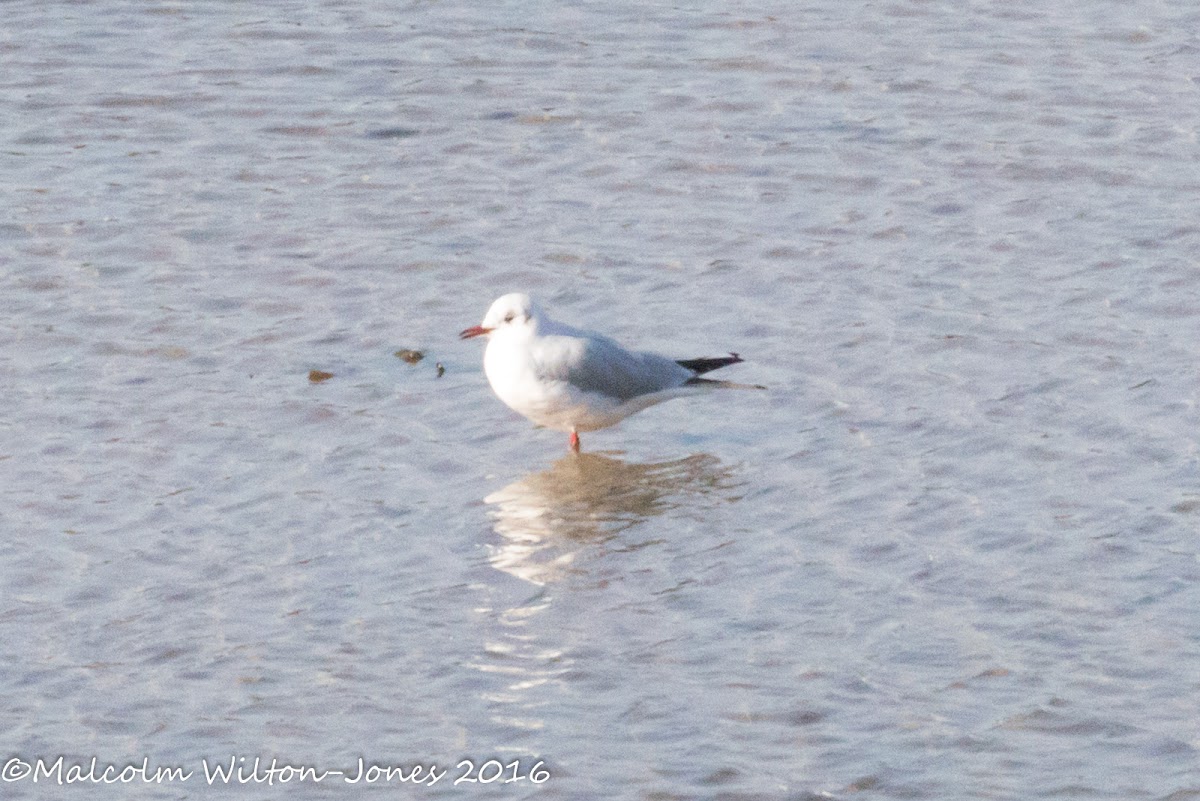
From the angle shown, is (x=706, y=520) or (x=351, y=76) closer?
(x=706, y=520)

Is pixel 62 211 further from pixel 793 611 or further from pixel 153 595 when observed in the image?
pixel 793 611

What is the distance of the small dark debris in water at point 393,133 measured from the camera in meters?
12.9

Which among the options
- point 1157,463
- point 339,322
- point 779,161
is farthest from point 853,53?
point 1157,463

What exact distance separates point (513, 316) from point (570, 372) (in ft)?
1.27

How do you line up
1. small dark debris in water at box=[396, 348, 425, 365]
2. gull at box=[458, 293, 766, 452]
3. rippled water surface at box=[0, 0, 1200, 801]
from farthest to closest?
small dark debris in water at box=[396, 348, 425, 365] < gull at box=[458, 293, 766, 452] < rippled water surface at box=[0, 0, 1200, 801]

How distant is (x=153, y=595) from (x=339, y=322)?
3130 millimetres

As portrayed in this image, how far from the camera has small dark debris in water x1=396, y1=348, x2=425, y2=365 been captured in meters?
9.84

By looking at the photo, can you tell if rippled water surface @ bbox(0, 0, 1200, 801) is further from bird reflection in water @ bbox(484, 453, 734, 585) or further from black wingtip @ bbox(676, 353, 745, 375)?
black wingtip @ bbox(676, 353, 745, 375)

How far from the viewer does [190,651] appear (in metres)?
6.91

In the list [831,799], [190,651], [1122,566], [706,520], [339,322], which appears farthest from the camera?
[339,322]

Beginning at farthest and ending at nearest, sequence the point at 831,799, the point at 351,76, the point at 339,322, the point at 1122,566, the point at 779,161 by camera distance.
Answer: the point at 351,76, the point at 779,161, the point at 339,322, the point at 1122,566, the point at 831,799
